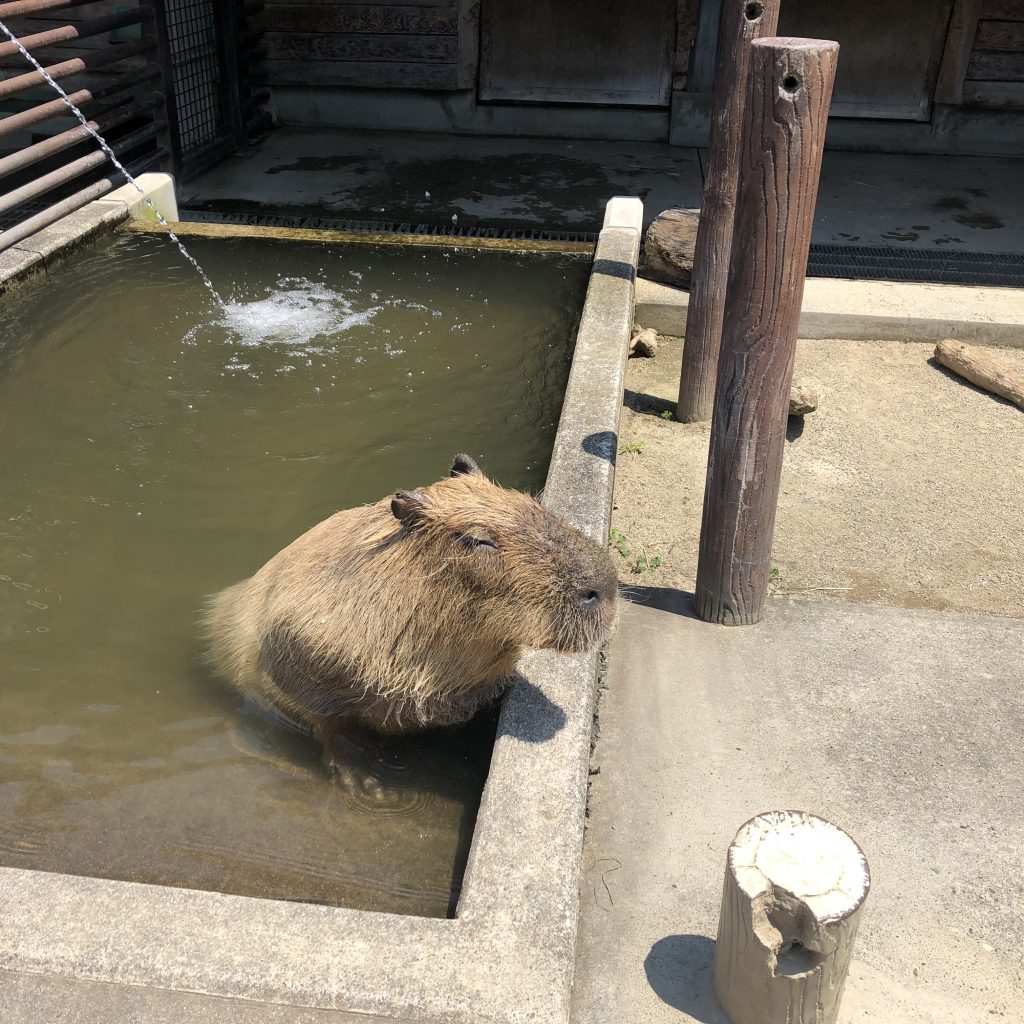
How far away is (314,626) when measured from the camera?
2838 millimetres

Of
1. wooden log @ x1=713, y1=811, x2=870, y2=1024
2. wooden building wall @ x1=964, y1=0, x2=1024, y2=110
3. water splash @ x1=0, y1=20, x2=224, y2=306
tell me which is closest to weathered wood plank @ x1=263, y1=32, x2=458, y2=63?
water splash @ x1=0, y1=20, x2=224, y2=306

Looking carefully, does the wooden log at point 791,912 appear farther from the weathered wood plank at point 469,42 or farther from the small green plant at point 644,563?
the weathered wood plank at point 469,42

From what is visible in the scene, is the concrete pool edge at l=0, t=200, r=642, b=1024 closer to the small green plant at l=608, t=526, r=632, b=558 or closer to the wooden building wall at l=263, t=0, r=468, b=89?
the small green plant at l=608, t=526, r=632, b=558

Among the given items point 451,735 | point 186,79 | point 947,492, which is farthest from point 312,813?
point 186,79

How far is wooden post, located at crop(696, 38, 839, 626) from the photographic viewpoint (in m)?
2.86

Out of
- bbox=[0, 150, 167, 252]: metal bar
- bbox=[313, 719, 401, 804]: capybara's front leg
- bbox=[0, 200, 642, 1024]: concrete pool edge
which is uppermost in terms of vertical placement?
bbox=[0, 150, 167, 252]: metal bar

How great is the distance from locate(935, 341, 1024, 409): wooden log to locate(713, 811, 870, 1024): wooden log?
4.11 m

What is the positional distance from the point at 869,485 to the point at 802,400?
0.56 meters

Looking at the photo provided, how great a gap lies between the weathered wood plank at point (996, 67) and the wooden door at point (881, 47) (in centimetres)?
34

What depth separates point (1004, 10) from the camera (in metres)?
9.25

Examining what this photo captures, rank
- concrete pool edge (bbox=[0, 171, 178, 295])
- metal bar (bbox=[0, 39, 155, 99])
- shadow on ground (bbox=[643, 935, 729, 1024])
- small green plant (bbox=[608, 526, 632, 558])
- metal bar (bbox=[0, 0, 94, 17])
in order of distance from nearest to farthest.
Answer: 1. shadow on ground (bbox=[643, 935, 729, 1024])
2. small green plant (bbox=[608, 526, 632, 558])
3. concrete pool edge (bbox=[0, 171, 178, 295])
4. metal bar (bbox=[0, 0, 94, 17])
5. metal bar (bbox=[0, 39, 155, 99])

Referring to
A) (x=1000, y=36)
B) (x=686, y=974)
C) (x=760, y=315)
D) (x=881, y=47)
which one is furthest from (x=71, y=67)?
(x=1000, y=36)

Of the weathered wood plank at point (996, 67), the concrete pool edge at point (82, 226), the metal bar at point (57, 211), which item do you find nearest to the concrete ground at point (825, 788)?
the concrete pool edge at point (82, 226)

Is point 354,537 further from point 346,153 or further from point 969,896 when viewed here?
point 346,153
